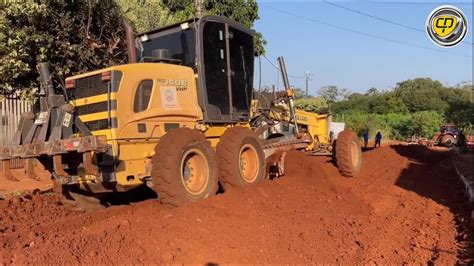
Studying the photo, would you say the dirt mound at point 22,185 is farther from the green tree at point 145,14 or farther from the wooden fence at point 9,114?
the green tree at point 145,14

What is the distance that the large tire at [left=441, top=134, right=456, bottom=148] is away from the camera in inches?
1281

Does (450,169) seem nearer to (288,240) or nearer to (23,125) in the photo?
(288,240)

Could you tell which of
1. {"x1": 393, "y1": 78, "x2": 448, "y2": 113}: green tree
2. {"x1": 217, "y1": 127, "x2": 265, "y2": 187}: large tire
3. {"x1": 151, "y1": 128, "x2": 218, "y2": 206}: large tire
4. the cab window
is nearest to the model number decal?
the cab window

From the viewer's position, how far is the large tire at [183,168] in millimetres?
6949

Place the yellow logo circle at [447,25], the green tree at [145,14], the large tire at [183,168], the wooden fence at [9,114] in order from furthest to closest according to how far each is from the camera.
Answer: the green tree at [145,14] < the wooden fence at [9,114] < the yellow logo circle at [447,25] < the large tire at [183,168]

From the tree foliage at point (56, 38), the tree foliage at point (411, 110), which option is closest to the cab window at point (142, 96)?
the tree foliage at point (56, 38)

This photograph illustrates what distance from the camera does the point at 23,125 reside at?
24.2ft

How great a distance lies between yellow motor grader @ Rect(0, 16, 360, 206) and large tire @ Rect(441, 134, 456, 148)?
1045 inches

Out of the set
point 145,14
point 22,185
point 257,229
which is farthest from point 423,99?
point 257,229

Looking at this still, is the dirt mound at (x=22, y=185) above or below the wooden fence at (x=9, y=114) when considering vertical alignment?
below

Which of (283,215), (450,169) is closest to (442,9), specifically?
(450,169)

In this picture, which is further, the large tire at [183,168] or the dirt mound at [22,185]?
the dirt mound at [22,185]

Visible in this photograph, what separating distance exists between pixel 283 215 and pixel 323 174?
425 centimetres

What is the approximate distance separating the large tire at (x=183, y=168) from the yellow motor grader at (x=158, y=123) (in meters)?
0.01
